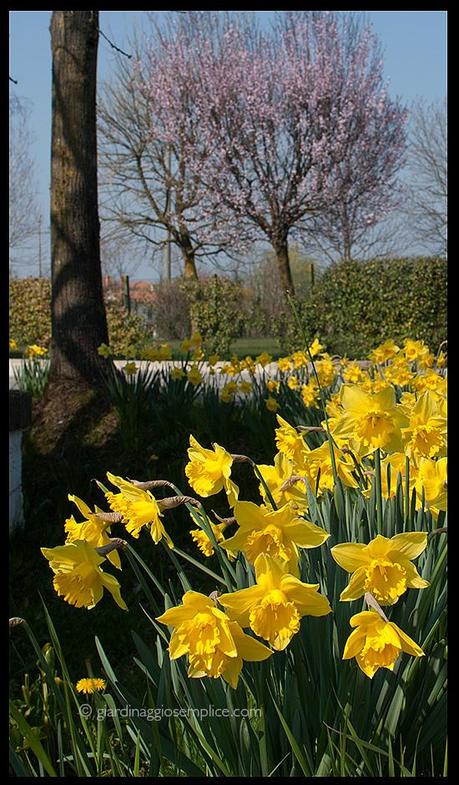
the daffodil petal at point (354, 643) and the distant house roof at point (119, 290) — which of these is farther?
the distant house roof at point (119, 290)

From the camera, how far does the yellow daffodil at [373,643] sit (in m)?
1.16

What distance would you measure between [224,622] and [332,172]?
17.1 metres

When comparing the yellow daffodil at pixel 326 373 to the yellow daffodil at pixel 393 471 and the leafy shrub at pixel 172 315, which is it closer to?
the yellow daffodil at pixel 393 471

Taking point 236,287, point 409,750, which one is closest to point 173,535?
point 409,750

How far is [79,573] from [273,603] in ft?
1.17

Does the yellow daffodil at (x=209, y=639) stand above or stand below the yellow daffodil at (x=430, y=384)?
below

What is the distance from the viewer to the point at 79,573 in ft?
4.34

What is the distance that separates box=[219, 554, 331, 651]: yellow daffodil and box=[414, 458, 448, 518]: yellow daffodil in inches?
20.0

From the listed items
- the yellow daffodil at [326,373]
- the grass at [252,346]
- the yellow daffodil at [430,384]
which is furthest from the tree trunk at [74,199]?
the grass at [252,346]

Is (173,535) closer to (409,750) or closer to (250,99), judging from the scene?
(409,750)

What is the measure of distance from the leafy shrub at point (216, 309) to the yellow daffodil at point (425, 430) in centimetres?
1266

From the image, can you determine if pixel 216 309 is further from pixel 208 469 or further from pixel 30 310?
pixel 208 469

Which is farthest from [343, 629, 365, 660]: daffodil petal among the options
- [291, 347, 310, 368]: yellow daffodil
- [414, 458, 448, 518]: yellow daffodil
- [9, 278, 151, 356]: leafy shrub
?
[9, 278, 151, 356]: leafy shrub

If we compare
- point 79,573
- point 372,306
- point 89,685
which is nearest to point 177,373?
point 89,685
